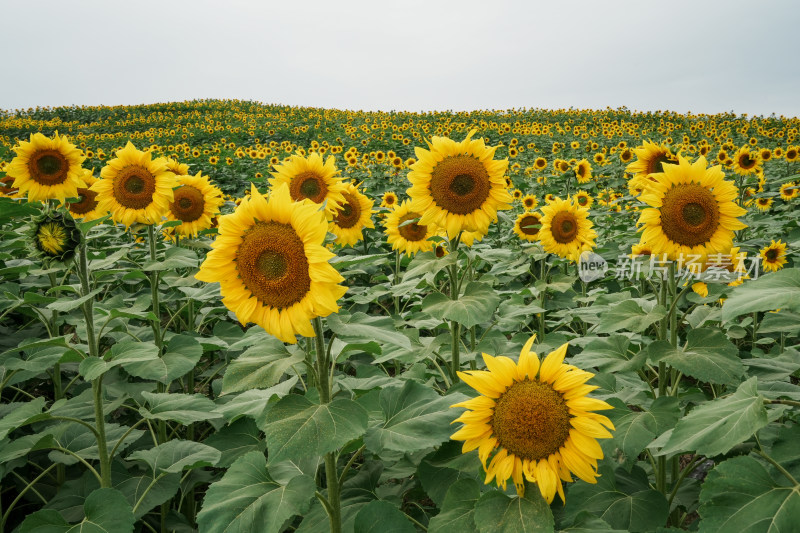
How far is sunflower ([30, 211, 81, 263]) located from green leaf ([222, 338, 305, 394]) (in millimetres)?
1373

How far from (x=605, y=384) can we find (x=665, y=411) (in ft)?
1.40

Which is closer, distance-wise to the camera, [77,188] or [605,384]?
[605,384]

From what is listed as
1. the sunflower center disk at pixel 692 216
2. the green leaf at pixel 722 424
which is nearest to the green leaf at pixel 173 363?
the green leaf at pixel 722 424

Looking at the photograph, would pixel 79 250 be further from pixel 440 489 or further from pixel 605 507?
pixel 605 507

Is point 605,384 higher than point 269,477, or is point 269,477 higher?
point 605,384

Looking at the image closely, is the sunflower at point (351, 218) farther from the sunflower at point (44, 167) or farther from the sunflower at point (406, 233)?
the sunflower at point (44, 167)

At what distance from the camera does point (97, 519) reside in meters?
2.21

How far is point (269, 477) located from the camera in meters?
2.04

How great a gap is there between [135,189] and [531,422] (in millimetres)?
3220

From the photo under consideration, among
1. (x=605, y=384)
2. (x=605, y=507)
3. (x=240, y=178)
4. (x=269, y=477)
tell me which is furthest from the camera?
(x=240, y=178)

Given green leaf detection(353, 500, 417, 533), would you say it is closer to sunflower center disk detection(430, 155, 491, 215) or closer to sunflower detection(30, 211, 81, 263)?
sunflower center disk detection(430, 155, 491, 215)

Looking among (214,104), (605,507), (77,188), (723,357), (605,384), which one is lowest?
(605,507)

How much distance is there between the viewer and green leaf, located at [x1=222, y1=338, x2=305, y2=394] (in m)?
1.77

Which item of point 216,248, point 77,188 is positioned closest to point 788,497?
point 216,248
